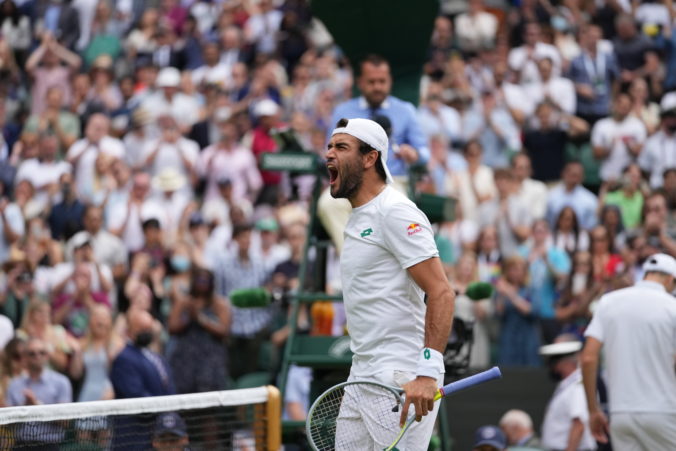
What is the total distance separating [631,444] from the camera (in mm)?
8859

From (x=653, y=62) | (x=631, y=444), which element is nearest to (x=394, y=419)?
(x=631, y=444)

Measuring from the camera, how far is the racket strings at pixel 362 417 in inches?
244

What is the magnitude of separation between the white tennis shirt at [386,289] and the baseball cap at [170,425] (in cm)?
215

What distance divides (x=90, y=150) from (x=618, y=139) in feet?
21.0

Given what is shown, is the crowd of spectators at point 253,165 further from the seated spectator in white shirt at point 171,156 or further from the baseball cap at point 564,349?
the baseball cap at point 564,349

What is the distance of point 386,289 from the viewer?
20.5 ft

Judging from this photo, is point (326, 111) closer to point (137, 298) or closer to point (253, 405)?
point (137, 298)

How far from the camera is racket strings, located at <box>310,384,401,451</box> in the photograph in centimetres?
620

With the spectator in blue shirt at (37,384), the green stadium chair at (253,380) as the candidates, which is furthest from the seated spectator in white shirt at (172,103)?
the spectator in blue shirt at (37,384)

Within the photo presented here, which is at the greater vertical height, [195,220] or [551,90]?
[551,90]

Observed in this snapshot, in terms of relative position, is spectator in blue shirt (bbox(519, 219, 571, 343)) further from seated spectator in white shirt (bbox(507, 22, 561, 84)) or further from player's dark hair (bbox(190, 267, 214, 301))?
seated spectator in white shirt (bbox(507, 22, 561, 84))

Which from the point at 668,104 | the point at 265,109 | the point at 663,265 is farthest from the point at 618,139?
the point at 663,265

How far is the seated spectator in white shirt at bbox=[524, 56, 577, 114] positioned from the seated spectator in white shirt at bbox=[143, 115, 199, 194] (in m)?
4.56

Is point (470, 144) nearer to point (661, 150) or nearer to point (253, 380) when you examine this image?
point (661, 150)
